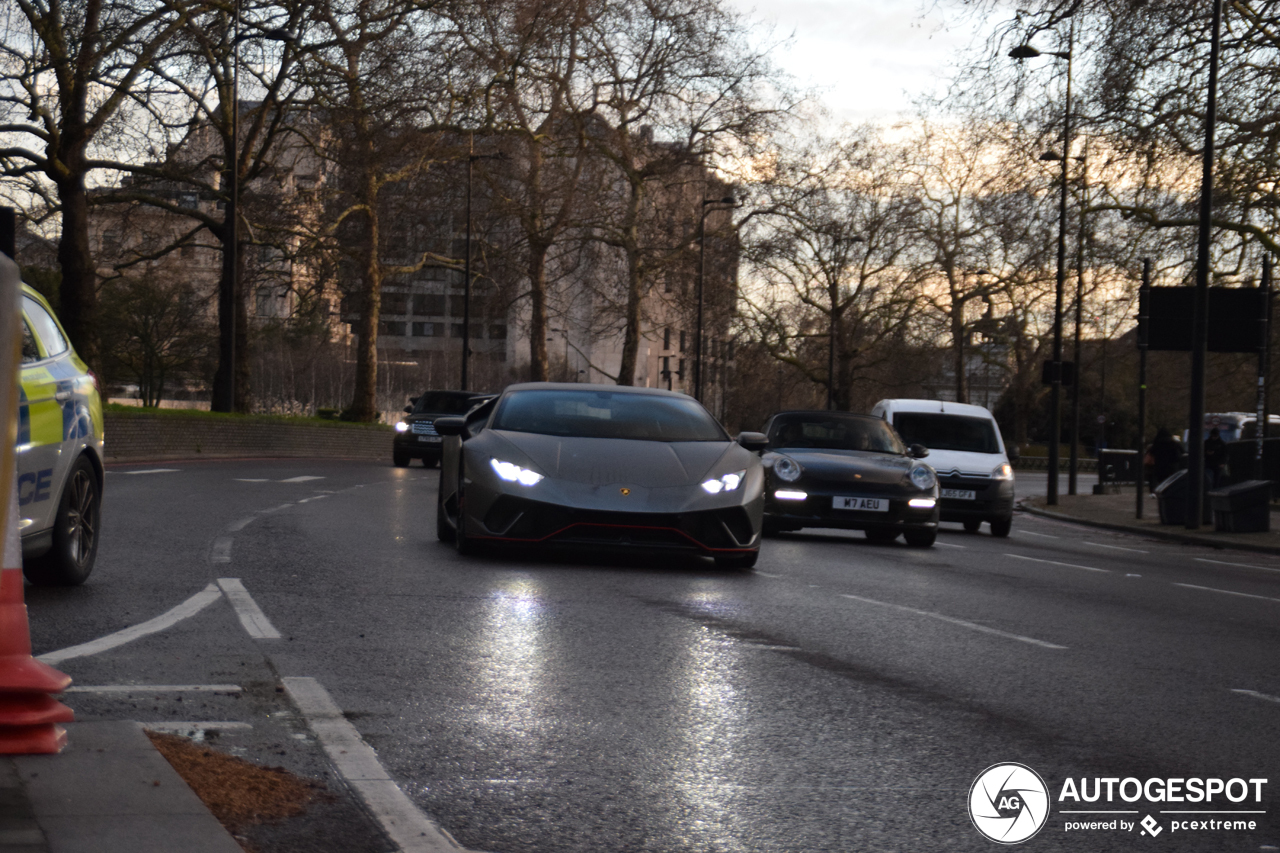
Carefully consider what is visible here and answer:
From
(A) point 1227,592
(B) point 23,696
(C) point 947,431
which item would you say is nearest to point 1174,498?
(C) point 947,431

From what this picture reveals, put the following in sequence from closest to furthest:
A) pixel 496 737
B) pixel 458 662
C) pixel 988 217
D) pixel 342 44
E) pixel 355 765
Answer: pixel 355 765, pixel 496 737, pixel 458 662, pixel 342 44, pixel 988 217

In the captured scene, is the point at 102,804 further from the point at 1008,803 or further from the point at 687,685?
the point at 687,685

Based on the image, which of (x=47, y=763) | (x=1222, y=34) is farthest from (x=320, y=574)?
(x=1222, y=34)

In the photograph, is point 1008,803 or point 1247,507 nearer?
point 1008,803

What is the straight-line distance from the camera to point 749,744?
212 inches

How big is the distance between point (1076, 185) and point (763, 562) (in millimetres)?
23197

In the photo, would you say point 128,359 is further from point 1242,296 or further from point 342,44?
point 1242,296

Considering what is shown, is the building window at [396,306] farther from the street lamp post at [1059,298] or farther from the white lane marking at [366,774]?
the white lane marking at [366,774]

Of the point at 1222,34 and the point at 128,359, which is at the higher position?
the point at 1222,34

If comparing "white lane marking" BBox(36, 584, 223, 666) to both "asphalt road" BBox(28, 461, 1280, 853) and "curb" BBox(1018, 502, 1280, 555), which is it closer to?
"asphalt road" BBox(28, 461, 1280, 853)

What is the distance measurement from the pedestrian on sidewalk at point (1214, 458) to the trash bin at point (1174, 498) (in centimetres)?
678

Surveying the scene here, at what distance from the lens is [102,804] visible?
158 inches

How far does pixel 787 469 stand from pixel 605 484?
5.77m

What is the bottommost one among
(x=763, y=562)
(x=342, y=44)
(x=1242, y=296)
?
(x=763, y=562)
